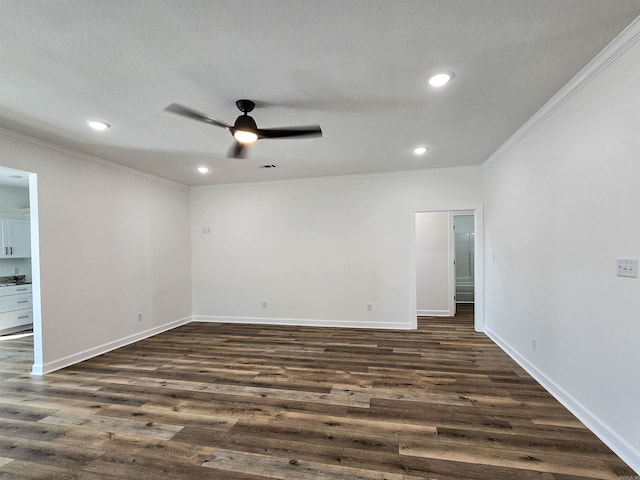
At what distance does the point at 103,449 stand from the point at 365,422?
1879 millimetres

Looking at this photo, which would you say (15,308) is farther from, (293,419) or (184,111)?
(293,419)

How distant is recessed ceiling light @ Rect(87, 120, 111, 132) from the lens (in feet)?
9.40

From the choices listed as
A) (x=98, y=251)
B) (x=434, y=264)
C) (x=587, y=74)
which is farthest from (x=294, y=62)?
(x=434, y=264)

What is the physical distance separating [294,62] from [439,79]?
42.2 inches

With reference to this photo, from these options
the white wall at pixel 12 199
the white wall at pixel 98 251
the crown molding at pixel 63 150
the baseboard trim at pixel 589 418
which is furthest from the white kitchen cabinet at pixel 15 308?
the baseboard trim at pixel 589 418

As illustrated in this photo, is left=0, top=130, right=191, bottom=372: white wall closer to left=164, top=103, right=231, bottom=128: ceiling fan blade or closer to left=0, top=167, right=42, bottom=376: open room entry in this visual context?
left=0, top=167, right=42, bottom=376: open room entry

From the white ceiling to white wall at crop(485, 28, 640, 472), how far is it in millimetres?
321

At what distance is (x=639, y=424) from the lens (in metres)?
1.75

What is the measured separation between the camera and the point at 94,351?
3879 mm

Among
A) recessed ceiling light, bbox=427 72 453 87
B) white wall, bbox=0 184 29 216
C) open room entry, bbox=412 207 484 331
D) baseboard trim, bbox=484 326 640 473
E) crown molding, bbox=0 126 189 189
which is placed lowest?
baseboard trim, bbox=484 326 640 473

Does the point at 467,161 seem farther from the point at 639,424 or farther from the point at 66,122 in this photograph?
the point at 66,122

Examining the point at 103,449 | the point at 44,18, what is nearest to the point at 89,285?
the point at 103,449

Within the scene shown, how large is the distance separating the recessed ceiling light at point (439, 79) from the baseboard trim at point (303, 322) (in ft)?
12.3

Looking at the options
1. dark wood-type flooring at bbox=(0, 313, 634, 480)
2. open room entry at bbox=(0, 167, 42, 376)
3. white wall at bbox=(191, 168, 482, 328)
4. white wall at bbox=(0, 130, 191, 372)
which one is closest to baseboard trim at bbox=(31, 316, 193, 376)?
white wall at bbox=(0, 130, 191, 372)
